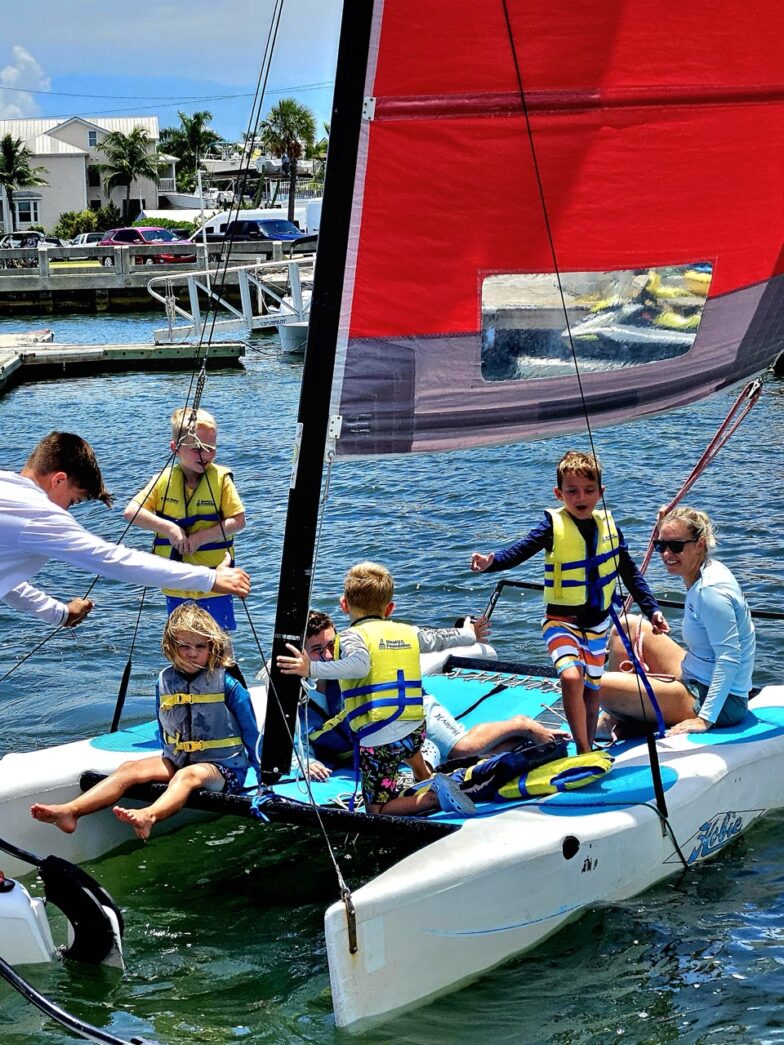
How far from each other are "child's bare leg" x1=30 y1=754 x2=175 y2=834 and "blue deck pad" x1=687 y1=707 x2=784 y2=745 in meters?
2.43

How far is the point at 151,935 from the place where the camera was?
17.0 ft

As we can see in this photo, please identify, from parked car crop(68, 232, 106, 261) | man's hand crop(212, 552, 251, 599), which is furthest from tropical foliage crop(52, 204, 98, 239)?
man's hand crop(212, 552, 251, 599)

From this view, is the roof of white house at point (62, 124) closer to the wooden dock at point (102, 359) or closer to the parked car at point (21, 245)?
the parked car at point (21, 245)

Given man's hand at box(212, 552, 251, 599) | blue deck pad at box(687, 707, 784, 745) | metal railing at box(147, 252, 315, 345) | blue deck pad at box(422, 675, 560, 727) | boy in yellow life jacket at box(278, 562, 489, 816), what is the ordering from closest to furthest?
1. man's hand at box(212, 552, 251, 599)
2. boy in yellow life jacket at box(278, 562, 489, 816)
3. blue deck pad at box(687, 707, 784, 745)
4. blue deck pad at box(422, 675, 560, 727)
5. metal railing at box(147, 252, 315, 345)

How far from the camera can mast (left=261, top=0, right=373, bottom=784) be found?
15.8ft

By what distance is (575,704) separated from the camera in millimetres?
5652

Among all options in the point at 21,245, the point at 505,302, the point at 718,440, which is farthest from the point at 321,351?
the point at 21,245

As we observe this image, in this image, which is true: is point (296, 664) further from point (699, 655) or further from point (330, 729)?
point (699, 655)

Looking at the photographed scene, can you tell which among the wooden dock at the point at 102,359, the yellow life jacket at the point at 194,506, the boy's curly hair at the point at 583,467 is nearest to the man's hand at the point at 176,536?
the yellow life jacket at the point at 194,506

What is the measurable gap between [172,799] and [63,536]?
1.27m

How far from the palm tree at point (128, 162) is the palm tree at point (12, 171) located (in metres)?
5.46

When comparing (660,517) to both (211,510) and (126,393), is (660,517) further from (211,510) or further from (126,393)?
(126,393)

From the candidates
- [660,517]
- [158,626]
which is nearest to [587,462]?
[660,517]

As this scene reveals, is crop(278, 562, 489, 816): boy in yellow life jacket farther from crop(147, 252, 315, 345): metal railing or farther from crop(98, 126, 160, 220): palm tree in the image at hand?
crop(98, 126, 160, 220): palm tree
